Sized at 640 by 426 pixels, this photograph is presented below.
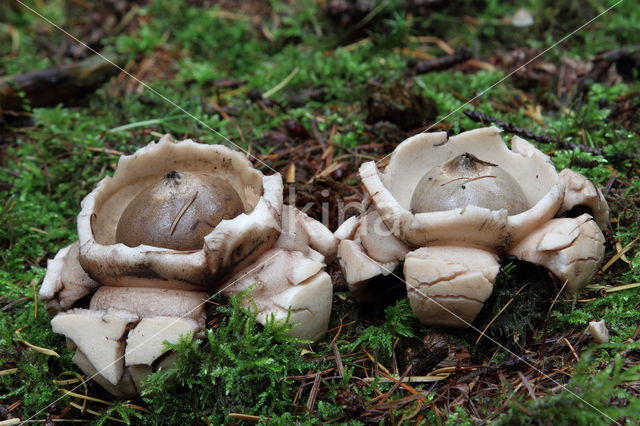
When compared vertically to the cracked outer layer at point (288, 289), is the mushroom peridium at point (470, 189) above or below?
above

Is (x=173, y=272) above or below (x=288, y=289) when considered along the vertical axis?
above

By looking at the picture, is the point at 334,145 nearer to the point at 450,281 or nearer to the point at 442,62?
the point at 442,62

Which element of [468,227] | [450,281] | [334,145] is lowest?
[334,145]

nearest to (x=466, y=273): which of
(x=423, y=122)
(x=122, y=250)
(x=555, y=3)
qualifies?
(x=122, y=250)

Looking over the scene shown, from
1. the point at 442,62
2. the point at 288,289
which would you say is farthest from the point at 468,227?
the point at 442,62

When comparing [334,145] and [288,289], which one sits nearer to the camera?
[288,289]

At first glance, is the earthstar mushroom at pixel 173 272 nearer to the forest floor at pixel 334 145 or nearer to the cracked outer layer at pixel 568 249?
the forest floor at pixel 334 145

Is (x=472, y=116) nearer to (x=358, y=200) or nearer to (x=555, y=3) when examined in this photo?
(x=358, y=200)

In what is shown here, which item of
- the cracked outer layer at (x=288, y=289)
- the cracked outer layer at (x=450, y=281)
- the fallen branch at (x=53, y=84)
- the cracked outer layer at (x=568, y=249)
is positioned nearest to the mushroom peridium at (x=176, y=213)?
the cracked outer layer at (x=288, y=289)
